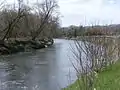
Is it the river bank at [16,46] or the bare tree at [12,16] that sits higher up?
the bare tree at [12,16]

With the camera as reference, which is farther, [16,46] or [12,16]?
[12,16]

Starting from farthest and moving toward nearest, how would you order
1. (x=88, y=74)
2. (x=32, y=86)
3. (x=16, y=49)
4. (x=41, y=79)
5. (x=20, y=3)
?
(x=20, y=3)
(x=16, y=49)
(x=41, y=79)
(x=32, y=86)
(x=88, y=74)

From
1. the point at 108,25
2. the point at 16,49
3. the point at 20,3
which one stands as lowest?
the point at 16,49

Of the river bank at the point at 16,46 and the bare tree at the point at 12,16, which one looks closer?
the river bank at the point at 16,46

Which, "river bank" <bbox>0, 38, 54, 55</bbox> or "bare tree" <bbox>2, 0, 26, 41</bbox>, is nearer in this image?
"river bank" <bbox>0, 38, 54, 55</bbox>

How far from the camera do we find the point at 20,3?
1670 inches

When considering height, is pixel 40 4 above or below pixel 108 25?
above

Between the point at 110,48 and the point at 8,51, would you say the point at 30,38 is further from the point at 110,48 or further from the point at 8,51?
the point at 110,48

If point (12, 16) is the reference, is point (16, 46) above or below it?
below

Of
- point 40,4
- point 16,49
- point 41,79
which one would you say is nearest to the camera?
point 41,79

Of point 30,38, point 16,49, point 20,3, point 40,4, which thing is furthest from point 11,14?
point 40,4

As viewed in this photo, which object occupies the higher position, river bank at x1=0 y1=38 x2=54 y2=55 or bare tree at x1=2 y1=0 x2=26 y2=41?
bare tree at x1=2 y1=0 x2=26 y2=41

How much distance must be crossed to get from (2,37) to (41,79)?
26695mm

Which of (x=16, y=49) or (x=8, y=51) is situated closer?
(x=8, y=51)
